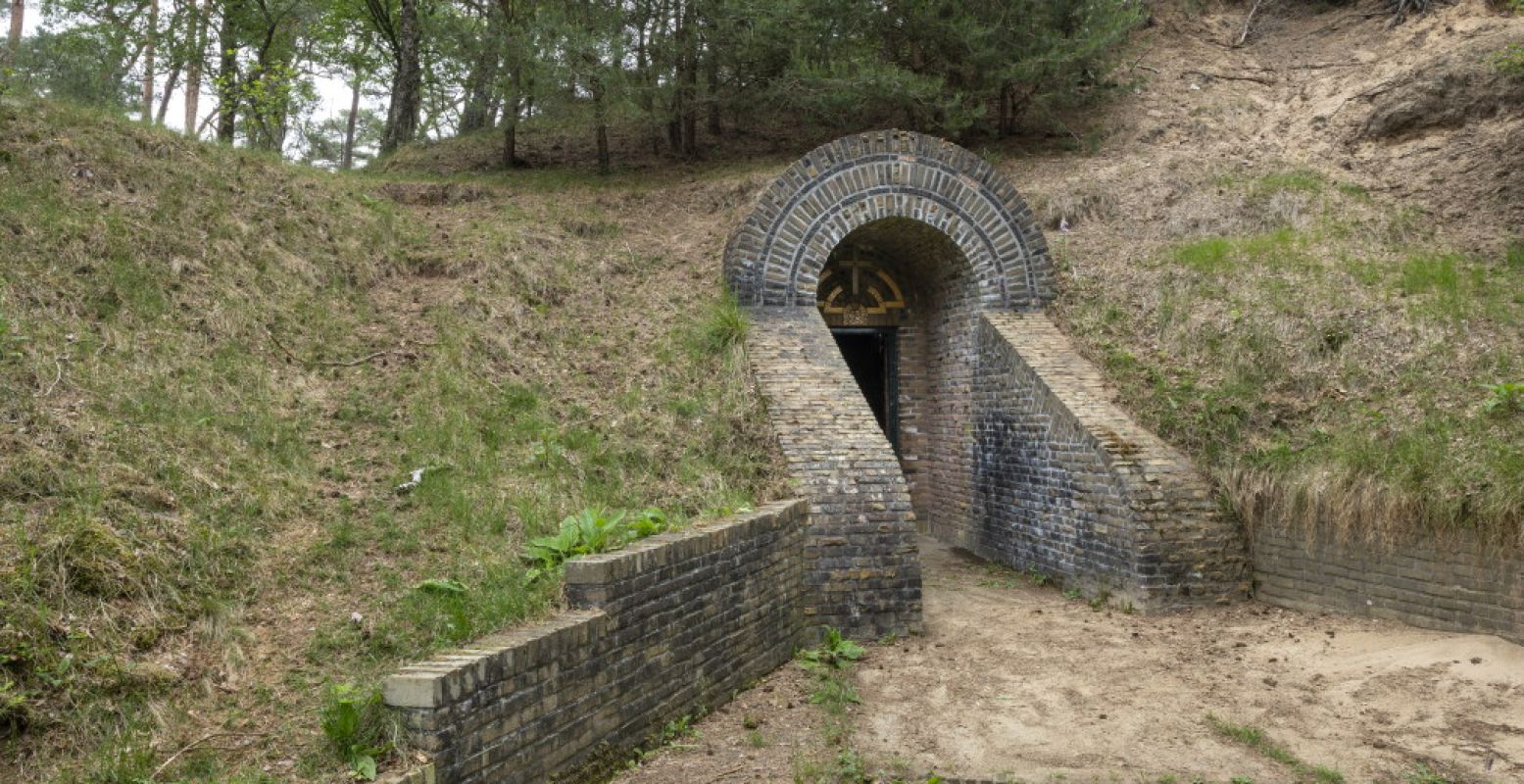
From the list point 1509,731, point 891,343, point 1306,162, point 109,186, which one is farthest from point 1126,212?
point 109,186

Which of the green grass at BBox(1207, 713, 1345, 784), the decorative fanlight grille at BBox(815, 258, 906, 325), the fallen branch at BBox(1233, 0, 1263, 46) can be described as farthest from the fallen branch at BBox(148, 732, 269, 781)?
the fallen branch at BBox(1233, 0, 1263, 46)

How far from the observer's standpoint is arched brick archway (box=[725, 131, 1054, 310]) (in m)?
9.93

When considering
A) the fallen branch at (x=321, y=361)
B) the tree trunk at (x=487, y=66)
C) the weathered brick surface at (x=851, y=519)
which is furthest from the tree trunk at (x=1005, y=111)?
the fallen branch at (x=321, y=361)

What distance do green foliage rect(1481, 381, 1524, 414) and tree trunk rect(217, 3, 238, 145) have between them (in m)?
14.0

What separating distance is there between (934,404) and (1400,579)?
207 inches

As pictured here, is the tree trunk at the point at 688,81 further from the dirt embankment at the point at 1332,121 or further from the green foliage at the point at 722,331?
the green foliage at the point at 722,331

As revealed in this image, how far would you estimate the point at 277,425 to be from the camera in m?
6.45

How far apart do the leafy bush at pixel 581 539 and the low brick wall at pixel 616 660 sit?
23 centimetres

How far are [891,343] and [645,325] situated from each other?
147 inches

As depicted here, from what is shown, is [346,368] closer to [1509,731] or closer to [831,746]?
[831,746]

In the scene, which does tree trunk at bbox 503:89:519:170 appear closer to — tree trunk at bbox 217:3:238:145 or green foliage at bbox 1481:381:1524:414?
tree trunk at bbox 217:3:238:145

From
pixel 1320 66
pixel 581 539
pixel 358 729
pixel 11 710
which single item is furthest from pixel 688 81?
pixel 11 710

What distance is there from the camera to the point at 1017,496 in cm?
955

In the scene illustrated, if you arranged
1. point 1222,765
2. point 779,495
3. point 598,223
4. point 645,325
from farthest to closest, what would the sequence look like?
1. point 598,223
2. point 645,325
3. point 779,495
4. point 1222,765
